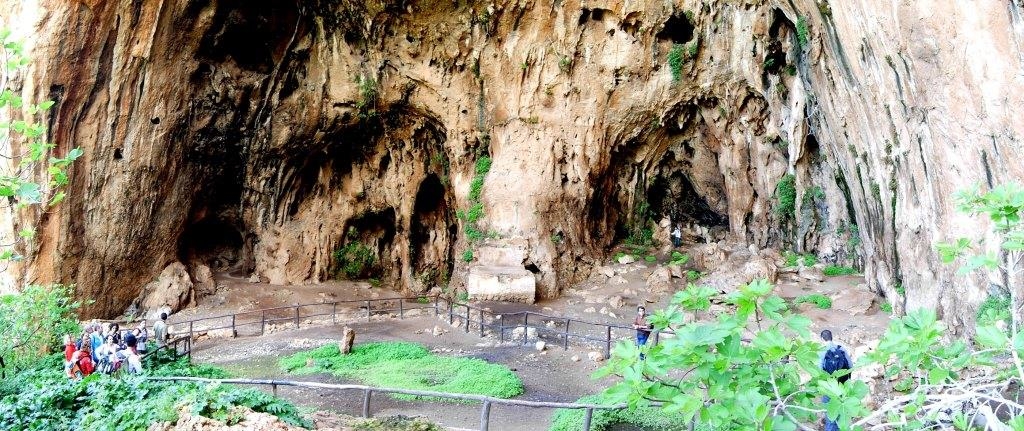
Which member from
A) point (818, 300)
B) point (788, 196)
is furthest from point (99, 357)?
point (788, 196)

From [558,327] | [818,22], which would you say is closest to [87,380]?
[558,327]

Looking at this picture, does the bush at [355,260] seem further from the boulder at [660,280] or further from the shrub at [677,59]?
the shrub at [677,59]

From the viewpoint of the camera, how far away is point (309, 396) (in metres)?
8.77

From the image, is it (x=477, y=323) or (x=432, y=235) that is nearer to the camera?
(x=477, y=323)

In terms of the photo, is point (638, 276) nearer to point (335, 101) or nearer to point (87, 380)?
point (335, 101)

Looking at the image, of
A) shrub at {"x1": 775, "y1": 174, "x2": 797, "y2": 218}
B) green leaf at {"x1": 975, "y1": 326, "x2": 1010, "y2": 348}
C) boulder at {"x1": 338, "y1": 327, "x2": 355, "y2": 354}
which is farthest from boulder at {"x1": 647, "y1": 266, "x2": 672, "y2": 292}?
green leaf at {"x1": 975, "y1": 326, "x2": 1010, "y2": 348}

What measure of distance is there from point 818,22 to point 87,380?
46.2 feet

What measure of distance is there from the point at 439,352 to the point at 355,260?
11737 millimetres

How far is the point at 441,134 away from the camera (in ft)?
69.1

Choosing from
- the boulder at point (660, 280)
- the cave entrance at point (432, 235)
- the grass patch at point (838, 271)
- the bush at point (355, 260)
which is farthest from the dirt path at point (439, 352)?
the grass patch at point (838, 271)

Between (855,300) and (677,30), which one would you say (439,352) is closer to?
(855,300)

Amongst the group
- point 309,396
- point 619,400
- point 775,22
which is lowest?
point 309,396

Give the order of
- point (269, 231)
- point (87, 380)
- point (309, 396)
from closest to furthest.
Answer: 1. point (87, 380)
2. point (309, 396)
3. point (269, 231)

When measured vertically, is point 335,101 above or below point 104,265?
above
